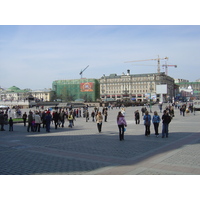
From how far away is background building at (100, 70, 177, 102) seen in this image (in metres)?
142

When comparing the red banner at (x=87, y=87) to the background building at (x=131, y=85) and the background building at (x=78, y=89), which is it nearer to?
the background building at (x=78, y=89)

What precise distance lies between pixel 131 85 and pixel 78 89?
2960cm

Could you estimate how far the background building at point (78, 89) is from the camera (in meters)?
138

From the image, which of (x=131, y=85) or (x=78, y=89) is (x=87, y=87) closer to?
(x=78, y=89)

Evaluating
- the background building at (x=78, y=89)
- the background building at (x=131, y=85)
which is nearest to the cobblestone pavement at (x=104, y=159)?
the background building at (x=78, y=89)

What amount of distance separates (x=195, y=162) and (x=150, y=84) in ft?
444

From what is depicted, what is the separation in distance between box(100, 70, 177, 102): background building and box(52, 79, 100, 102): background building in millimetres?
8598

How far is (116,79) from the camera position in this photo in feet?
504

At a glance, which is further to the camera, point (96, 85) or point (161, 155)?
point (96, 85)

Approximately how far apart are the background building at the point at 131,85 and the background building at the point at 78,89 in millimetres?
8598

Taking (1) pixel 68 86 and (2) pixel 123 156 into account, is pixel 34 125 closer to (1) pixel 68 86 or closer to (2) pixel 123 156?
(2) pixel 123 156

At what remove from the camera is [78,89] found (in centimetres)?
14125

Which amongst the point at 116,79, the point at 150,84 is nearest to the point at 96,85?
the point at 116,79
